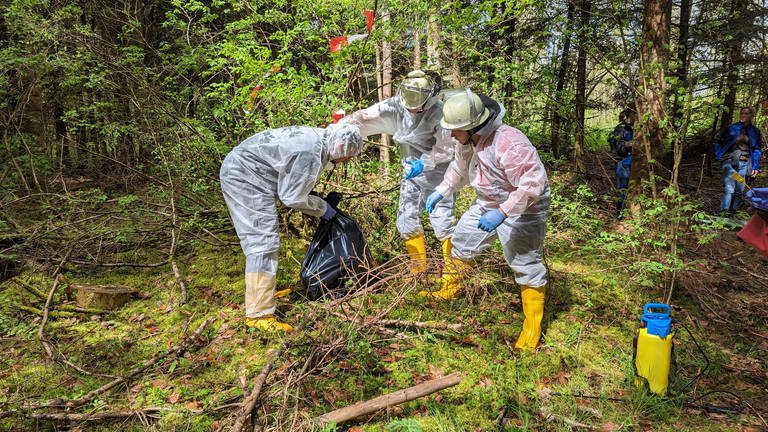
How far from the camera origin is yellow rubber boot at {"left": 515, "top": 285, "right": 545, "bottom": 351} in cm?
324

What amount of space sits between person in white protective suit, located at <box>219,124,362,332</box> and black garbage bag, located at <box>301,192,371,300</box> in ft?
1.37

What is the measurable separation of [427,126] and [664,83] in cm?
222

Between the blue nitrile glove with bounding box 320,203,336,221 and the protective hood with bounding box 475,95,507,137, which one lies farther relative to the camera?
the blue nitrile glove with bounding box 320,203,336,221

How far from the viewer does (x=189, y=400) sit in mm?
2742

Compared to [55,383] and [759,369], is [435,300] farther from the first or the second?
[55,383]

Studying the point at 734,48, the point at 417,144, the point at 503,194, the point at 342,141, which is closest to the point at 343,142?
the point at 342,141

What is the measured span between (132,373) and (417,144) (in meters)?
2.96

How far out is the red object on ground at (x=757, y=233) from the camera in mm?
2256

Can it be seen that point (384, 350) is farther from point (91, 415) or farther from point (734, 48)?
point (734, 48)

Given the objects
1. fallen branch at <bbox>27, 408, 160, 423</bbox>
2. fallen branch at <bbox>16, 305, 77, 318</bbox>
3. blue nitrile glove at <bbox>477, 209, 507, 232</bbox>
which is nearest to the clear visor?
blue nitrile glove at <bbox>477, 209, 507, 232</bbox>

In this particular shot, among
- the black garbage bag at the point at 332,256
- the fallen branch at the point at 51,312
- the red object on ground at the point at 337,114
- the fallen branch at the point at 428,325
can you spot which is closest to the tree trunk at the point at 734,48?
the red object on ground at the point at 337,114

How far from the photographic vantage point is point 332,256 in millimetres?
3816

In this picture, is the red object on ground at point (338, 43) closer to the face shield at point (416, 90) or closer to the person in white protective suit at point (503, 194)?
the face shield at point (416, 90)

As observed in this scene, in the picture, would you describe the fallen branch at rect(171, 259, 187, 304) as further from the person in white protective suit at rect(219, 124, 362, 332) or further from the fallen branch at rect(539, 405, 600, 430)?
the fallen branch at rect(539, 405, 600, 430)
